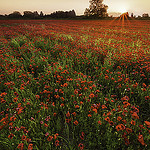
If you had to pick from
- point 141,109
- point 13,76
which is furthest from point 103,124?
point 13,76

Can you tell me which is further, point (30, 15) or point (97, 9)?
point (97, 9)

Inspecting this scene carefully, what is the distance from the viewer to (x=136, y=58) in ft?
12.5

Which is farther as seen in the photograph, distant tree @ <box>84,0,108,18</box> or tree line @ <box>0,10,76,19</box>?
distant tree @ <box>84,0,108,18</box>

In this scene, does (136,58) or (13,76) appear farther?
(136,58)

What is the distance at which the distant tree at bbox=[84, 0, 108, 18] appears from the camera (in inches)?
2191

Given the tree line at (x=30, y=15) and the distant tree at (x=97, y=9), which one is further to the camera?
the distant tree at (x=97, y=9)

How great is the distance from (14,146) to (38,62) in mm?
2764

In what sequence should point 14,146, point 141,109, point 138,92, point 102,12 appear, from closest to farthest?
point 14,146
point 141,109
point 138,92
point 102,12

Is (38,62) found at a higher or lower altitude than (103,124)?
higher

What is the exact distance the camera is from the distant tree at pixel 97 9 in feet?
183

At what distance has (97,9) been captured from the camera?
56.4 meters

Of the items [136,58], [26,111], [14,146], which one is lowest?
[14,146]

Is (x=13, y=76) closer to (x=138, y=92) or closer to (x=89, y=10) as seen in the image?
(x=138, y=92)

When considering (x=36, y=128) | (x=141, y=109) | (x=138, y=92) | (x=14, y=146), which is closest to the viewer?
(x=14, y=146)
